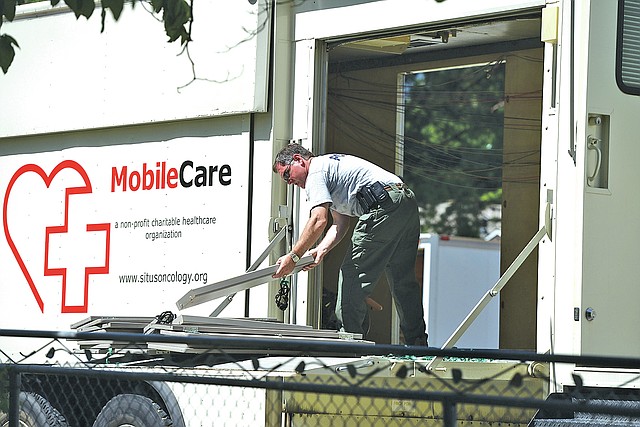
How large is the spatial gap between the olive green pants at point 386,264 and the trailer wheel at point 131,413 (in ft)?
4.33

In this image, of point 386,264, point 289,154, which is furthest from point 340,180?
point 386,264

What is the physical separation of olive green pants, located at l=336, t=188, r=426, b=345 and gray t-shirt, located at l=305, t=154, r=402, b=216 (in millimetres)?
133

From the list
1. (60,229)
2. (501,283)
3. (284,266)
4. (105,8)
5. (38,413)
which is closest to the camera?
(105,8)

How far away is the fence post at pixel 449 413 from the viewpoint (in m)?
3.94

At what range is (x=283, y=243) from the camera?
7.29 metres

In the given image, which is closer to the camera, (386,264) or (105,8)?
(105,8)

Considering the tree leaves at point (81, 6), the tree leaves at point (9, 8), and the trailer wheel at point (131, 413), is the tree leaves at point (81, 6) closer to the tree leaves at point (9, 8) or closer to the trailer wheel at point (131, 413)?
the tree leaves at point (9, 8)

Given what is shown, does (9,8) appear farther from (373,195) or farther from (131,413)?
(373,195)

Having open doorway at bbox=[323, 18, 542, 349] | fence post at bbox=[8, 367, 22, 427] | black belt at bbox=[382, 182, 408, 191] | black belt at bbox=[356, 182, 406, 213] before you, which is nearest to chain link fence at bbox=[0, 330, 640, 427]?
fence post at bbox=[8, 367, 22, 427]

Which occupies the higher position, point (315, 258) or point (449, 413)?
point (315, 258)

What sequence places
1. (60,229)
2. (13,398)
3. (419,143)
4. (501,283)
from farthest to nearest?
(419,143) → (60,229) → (501,283) → (13,398)

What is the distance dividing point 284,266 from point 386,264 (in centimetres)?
93

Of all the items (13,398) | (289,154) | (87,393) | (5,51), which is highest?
(5,51)

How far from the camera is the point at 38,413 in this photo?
7320 mm
